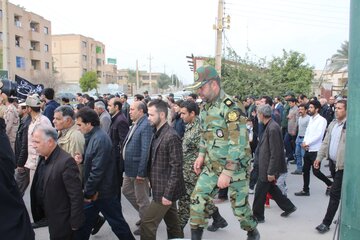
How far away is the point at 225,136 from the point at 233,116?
0.77 feet

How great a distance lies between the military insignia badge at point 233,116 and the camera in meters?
3.44

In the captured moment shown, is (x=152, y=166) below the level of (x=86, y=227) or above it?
above

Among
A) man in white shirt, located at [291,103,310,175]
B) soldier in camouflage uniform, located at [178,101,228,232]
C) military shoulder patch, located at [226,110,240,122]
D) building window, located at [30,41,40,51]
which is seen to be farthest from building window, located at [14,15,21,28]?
military shoulder patch, located at [226,110,240,122]

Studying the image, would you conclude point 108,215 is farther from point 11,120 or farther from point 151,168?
point 11,120

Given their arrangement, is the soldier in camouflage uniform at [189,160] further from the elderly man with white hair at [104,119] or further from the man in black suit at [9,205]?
the elderly man with white hair at [104,119]

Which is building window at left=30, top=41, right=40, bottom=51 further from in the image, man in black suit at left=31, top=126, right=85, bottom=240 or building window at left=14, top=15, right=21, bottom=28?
man in black suit at left=31, top=126, right=85, bottom=240

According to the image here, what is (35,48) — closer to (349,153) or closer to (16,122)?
(16,122)

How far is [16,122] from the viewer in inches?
297

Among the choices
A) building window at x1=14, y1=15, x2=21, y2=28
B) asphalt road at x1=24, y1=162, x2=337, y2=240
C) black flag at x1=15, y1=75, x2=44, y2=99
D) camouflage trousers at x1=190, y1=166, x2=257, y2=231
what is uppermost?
building window at x1=14, y1=15, x2=21, y2=28

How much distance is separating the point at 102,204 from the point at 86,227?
0.30 m

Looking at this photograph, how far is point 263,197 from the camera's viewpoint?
5047mm

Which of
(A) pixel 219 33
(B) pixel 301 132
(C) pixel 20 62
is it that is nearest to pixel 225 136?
(B) pixel 301 132

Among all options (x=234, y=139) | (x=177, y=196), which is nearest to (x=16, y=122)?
(x=177, y=196)

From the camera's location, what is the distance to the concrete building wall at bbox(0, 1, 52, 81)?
41719 mm
